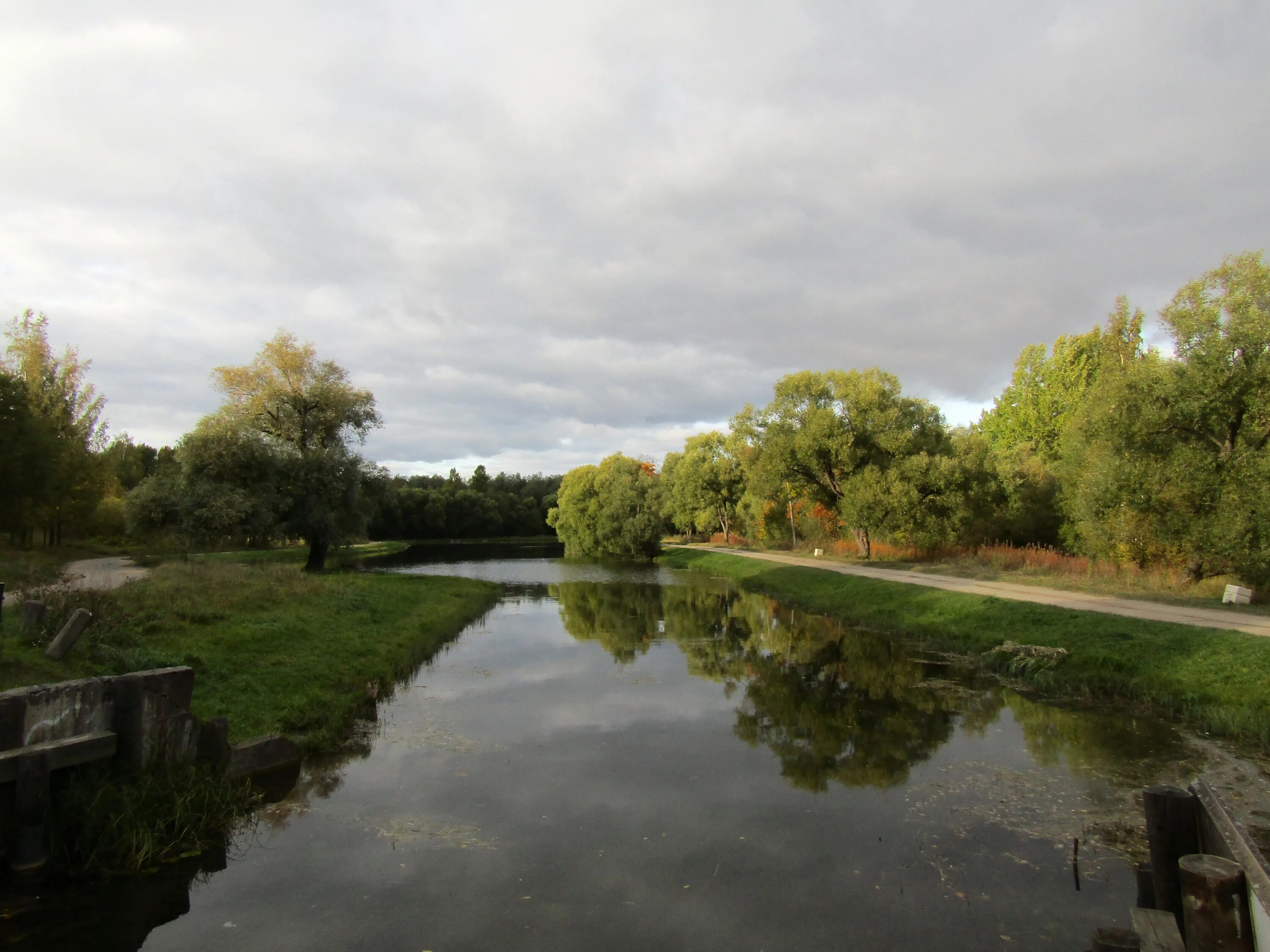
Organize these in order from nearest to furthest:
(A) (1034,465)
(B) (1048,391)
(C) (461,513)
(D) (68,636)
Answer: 1. (D) (68,636)
2. (A) (1034,465)
3. (B) (1048,391)
4. (C) (461,513)

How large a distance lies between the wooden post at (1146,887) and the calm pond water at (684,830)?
0.48 meters

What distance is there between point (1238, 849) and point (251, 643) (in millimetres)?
14395

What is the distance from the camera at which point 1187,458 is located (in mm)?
20531

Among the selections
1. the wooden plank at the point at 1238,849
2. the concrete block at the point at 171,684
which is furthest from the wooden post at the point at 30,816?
the wooden plank at the point at 1238,849

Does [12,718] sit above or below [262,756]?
above

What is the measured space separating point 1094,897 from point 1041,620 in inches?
472

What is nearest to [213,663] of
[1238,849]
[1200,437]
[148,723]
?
[148,723]

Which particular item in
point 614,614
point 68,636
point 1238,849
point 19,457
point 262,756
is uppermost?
point 19,457

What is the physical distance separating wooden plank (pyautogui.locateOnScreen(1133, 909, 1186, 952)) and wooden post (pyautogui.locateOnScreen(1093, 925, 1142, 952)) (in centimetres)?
9

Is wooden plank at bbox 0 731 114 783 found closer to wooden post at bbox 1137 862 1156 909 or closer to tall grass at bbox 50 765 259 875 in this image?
tall grass at bbox 50 765 259 875

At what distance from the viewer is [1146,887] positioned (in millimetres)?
5863

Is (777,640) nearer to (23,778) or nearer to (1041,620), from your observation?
(1041,620)

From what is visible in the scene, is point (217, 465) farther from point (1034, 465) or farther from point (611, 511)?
point (1034, 465)

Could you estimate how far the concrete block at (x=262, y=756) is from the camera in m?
9.19
